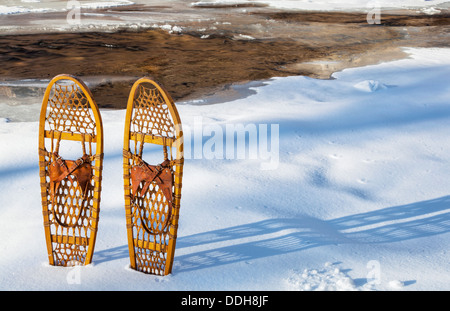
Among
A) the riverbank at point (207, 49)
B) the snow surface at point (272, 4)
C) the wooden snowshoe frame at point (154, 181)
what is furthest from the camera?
the snow surface at point (272, 4)

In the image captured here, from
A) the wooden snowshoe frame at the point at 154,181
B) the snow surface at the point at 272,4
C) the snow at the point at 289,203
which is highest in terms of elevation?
the snow surface at the point at 272,4

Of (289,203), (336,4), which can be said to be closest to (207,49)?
(289,203)

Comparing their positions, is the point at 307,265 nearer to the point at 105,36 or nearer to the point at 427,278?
the point at 427,278

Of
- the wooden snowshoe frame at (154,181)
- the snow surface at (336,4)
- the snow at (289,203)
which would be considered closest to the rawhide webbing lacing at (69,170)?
the wooden snowshoe frame at (154,181)

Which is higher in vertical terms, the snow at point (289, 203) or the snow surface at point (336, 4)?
the snow surface at point (336, 4)

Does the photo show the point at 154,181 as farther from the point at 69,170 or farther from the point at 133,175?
the point at 69,170

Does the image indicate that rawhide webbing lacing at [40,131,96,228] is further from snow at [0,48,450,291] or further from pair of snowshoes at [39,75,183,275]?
snow at [0,48,450,291]

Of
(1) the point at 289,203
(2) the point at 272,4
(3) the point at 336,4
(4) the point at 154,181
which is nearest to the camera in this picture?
(4) the point at 154,181

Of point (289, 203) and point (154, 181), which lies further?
point (289, 203)

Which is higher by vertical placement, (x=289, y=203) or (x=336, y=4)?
(x=336, y=4)

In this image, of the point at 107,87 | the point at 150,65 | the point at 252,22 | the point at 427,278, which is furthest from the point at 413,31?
the point at 427,278

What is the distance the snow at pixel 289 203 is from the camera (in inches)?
87.4

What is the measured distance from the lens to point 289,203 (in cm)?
291

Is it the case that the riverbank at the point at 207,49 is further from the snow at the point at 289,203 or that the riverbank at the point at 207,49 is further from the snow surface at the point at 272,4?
the snow surface at the point at 272,4
